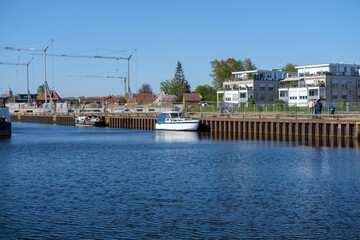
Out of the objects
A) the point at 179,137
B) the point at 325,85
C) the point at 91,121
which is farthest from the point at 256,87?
the point at 179,137

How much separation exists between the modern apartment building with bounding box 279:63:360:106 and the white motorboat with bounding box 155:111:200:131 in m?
42.1

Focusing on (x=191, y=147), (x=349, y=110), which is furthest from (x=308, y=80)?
(x=191, y=147)

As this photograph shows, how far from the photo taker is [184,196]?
25172 mm

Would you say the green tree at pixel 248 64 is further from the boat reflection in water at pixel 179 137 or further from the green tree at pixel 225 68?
the boat reflection in water at pixel 179 137

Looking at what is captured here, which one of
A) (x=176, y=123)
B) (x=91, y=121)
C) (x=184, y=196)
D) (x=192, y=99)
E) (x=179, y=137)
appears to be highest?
(x=192, y=99)

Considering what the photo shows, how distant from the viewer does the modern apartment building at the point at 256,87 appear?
5187 inches

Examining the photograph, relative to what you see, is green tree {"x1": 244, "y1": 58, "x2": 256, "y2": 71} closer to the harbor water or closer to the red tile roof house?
the red tile roof house

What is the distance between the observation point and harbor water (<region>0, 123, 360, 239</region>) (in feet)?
62.8

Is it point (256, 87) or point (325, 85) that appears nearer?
→ point (325, 85)

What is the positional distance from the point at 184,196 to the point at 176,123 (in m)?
51.6

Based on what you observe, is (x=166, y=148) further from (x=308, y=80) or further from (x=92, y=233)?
(x=308, y=80)

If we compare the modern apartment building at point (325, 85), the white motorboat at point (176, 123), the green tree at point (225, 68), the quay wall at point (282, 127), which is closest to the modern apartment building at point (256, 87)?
the modern apartment building at point (325, 85)

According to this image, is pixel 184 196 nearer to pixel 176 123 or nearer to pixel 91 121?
pixel 176 123

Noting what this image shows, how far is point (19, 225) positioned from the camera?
19891mm
